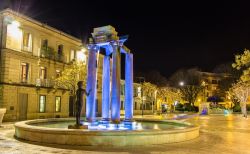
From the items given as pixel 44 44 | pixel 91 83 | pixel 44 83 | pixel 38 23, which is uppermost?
pixel 38 23

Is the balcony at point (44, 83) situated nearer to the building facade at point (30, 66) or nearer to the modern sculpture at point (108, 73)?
the building facade at point (30, 66)

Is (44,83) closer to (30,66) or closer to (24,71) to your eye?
(30,66)

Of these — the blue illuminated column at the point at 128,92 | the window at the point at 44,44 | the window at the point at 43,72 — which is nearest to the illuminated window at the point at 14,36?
the window at the point at 44,44

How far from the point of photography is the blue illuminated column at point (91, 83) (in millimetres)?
17047

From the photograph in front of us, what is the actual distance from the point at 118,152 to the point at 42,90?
76.0 feet

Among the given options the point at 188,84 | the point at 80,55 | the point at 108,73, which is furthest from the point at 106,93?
the point at 188,84

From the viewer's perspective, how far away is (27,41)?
2936 cm

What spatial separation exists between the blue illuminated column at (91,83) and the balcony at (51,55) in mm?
15279

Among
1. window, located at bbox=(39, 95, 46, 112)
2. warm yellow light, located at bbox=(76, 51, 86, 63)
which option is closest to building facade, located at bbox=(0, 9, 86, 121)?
window, located at bbox=(39, 95, 46, 112)

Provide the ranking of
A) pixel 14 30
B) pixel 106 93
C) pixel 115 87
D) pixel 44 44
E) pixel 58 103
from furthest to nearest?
pixel 58 103 < pixel 44 44 < pixel 14 30 < pixel 106 93 < pixel 115 87

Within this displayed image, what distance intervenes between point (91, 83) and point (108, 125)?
301cm

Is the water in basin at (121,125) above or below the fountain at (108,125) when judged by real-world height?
below

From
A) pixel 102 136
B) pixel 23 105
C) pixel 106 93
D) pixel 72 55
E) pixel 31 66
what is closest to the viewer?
pixel 102 136

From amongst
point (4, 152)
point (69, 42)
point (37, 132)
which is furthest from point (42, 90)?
point (4, 152)
